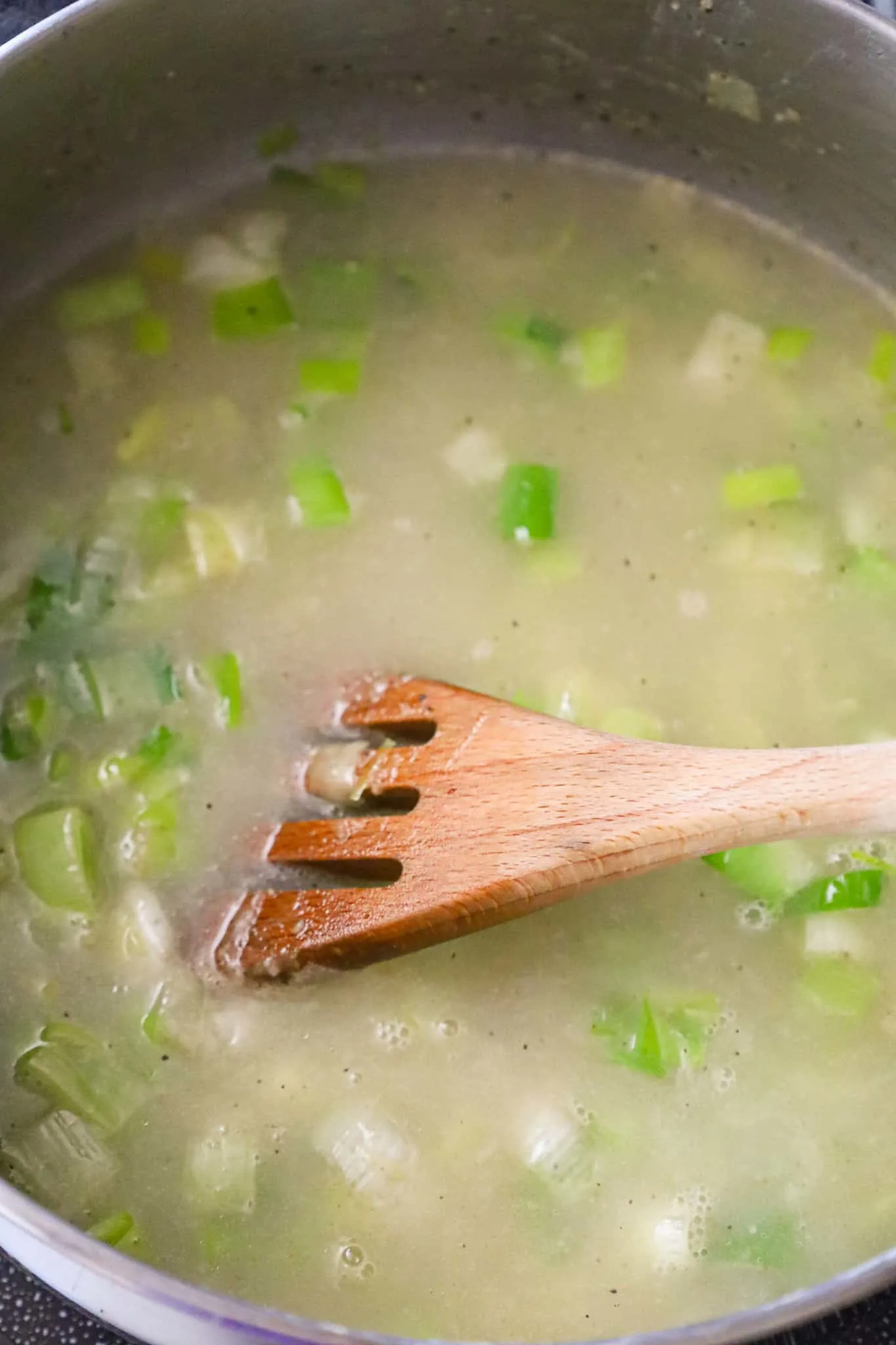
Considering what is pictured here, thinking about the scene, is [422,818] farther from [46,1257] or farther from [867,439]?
[867,439]

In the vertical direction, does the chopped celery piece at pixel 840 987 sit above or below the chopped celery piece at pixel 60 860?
above

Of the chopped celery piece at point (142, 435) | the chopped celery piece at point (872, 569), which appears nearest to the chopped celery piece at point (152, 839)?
the chopped celery piece at point (142, 435)

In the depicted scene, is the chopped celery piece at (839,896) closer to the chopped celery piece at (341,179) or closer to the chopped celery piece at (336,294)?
the chopped celery piece at (336,294)

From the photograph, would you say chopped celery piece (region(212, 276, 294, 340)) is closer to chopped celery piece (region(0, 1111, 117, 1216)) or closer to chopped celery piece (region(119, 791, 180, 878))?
chopped celery piece (region(119, 791, 180, 878))

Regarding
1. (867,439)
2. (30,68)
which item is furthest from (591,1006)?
(30,68)

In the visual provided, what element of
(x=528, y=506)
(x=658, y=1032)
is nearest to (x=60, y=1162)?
(x=658, y=1032)

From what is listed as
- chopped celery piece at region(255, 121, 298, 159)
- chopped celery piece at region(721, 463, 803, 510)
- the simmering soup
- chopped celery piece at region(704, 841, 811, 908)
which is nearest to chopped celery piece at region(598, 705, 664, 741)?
the simmering soup

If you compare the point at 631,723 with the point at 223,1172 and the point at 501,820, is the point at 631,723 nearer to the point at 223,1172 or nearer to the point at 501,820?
the point at 501,820
